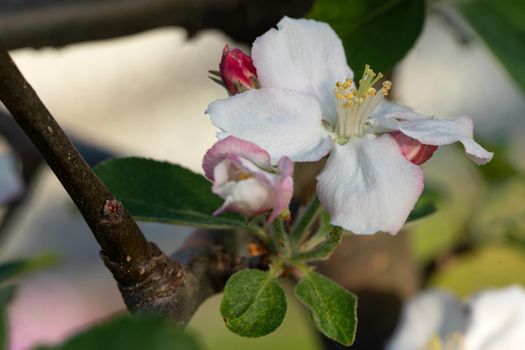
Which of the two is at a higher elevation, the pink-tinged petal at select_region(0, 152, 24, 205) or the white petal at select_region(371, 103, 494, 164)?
the white petal at select_region(371, 103, 494, 164)

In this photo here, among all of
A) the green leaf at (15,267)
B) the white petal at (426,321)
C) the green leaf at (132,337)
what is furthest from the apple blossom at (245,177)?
the white petal at (426,321)

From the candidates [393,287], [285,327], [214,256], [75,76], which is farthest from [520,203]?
[75,76]

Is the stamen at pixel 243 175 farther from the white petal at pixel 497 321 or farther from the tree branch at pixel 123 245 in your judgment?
the white petal at pixel 497 321

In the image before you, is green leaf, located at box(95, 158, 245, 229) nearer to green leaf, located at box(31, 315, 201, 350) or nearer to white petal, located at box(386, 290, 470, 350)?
green leaf, located at box(31, 315, 201, 350)

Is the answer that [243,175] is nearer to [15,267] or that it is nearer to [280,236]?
[280,236]

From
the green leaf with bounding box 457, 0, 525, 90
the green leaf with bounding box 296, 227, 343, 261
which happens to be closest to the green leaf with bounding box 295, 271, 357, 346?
the green leaf with bounding box 296, 227, 343, 261

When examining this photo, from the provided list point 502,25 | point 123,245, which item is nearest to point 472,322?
point 502,25
